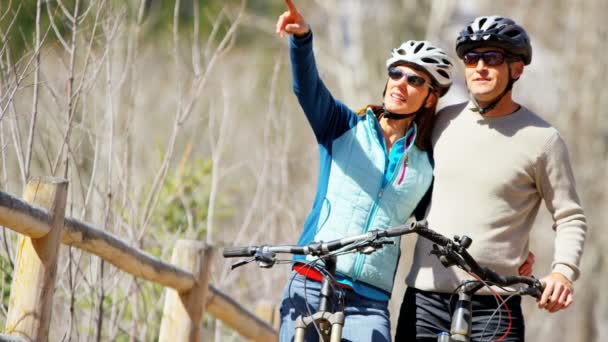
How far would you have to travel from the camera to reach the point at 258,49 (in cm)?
2055

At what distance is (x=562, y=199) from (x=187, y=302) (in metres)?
2.26

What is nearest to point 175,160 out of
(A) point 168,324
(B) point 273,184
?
(B) point 273,184

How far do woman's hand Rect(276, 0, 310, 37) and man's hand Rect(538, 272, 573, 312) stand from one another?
1.40 meters

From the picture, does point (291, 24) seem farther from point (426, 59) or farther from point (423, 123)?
point (423, 123)

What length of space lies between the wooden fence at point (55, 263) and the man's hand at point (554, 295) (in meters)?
1.95

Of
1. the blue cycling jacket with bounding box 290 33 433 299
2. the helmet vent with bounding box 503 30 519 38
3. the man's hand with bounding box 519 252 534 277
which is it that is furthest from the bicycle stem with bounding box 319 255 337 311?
the helmet vent with bounding box 503 30 519 38

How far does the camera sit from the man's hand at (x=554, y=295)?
14.2 feet

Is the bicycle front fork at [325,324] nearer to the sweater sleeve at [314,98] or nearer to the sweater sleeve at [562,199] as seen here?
the sweater sleeve at [314,98]

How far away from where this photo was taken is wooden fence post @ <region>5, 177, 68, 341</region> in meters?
4.39

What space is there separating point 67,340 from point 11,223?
53.3 inches

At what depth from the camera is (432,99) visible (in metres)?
4.91

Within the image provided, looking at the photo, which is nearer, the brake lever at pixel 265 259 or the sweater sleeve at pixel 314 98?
the brake lever at pixel 265 259

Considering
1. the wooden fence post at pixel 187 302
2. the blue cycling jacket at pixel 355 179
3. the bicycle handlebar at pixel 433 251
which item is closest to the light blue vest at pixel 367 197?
the blue cycling jacket at pixel 355 179

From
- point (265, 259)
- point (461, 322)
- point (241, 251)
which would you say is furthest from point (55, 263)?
point (461, 322)
